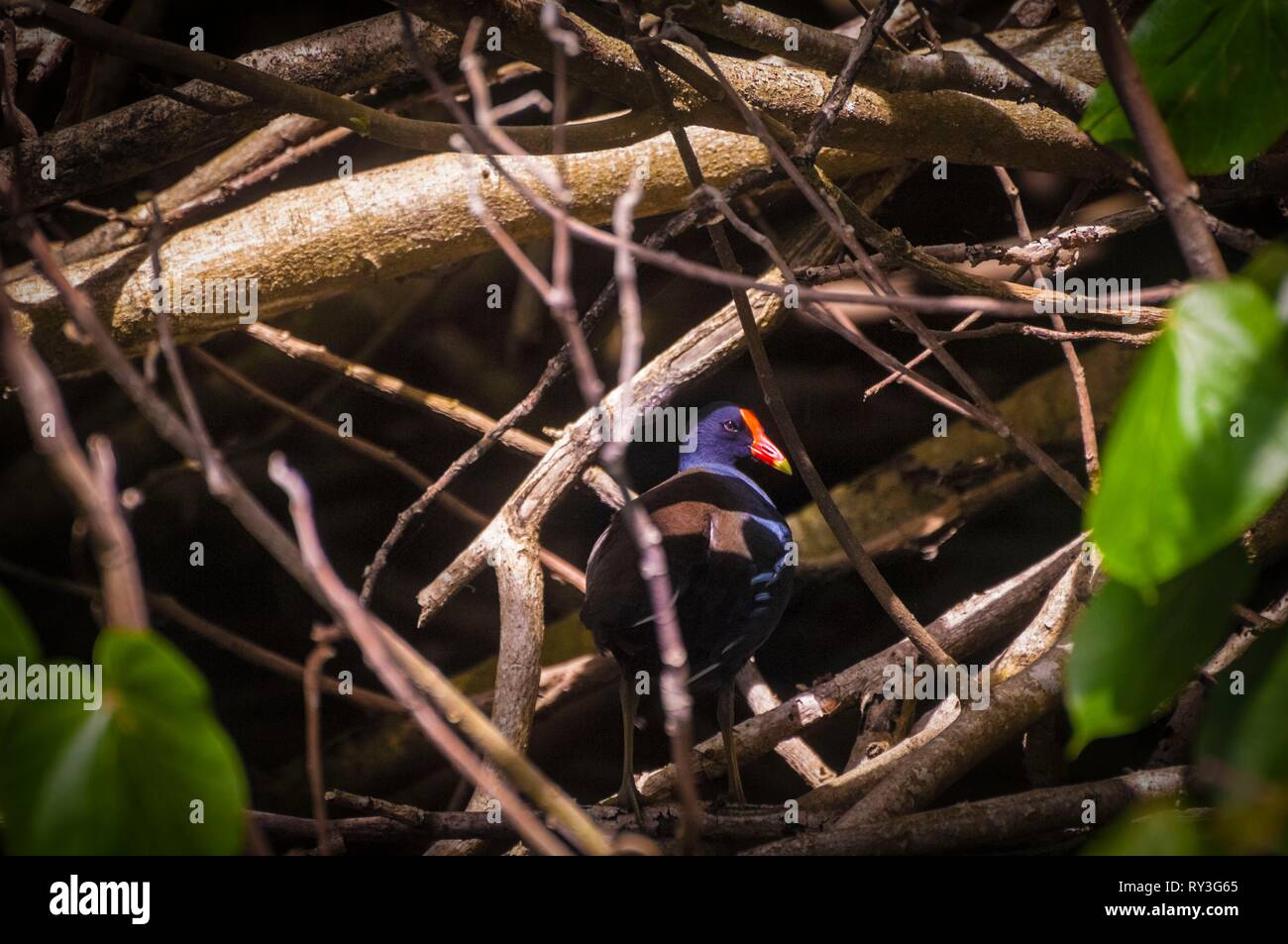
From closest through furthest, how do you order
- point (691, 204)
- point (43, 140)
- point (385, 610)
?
point (691, 204)
point (43, 140)
point (385, 610)

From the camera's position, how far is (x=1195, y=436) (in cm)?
74

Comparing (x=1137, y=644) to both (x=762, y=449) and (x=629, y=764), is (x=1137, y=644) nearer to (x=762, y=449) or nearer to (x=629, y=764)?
(x=629, y=764)

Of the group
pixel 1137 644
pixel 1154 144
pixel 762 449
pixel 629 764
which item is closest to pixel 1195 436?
pixel 1137 644

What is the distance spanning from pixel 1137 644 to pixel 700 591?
4.51 feet

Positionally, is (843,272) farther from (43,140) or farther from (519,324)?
(43,140)

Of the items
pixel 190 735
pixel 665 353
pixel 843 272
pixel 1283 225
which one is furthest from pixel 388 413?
pixel 1283 225

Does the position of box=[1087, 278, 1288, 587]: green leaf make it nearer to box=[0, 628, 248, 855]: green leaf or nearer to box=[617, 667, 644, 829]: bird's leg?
→ box=[0, 628, 248, 855]: green leaf

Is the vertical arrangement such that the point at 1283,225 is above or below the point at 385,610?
above

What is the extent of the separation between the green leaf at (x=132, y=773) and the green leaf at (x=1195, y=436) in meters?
0.76

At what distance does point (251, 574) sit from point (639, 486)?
4.52ft

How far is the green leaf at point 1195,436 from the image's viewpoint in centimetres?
71

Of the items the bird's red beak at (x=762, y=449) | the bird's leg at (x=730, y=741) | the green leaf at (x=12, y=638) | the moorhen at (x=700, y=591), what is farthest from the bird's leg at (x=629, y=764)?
the green leaf at (x=12, y=638)
